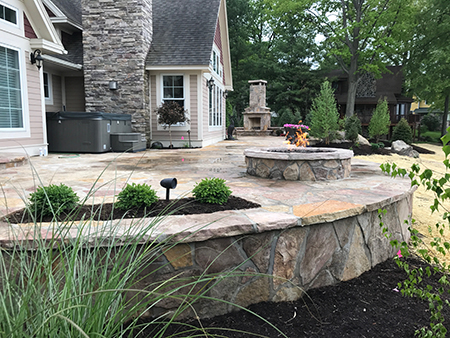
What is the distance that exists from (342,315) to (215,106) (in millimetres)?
11705

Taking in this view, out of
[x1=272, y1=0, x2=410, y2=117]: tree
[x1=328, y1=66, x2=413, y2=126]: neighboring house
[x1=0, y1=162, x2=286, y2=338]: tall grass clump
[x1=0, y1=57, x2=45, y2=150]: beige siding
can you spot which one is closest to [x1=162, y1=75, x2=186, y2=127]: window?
[x1=0, y1=57, x2=45, y2=150]: beige siding

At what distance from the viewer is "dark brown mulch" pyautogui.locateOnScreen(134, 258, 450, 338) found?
7.41 ft

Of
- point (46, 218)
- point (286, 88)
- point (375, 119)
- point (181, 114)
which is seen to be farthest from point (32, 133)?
point (286, 88)

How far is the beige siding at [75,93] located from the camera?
11125mm

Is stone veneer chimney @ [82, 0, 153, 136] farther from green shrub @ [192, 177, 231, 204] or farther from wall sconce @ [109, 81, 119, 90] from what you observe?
green shrub @ [192, 177, 231, 204]

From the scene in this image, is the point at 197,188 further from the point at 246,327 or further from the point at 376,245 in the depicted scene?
the point at 376,245

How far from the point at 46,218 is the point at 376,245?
286 centimetres

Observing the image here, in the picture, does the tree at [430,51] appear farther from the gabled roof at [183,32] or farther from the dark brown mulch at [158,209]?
the dark brown mulch at [158,209]

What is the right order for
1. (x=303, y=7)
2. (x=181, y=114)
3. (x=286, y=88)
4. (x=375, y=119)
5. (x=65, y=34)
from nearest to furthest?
(x=181, y=114), (x=65, y=34), (x=375, y=119), (x=303, y=7), (x=286, y=88)

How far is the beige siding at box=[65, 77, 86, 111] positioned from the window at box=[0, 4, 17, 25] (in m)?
4.36

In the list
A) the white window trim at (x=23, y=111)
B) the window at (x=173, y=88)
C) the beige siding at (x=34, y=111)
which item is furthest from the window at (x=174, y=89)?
the white window trim at (x=23, y=111)

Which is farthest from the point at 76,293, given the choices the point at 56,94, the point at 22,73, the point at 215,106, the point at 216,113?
the point at 216,113

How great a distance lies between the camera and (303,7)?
1945 centimetres

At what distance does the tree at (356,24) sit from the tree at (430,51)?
150 centimetres
